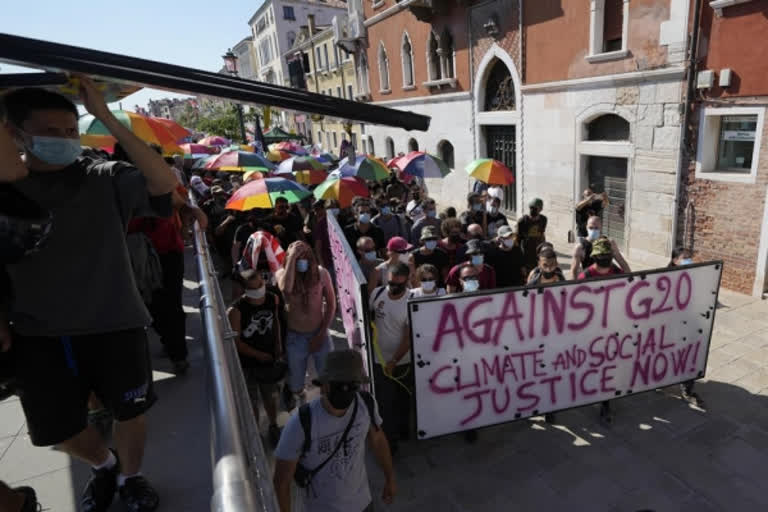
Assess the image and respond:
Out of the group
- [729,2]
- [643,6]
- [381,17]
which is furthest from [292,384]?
[381,17]

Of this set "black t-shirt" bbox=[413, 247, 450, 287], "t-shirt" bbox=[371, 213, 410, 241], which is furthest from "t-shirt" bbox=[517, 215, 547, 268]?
"t-shirt" bbox=[371, 213, 410, 241]

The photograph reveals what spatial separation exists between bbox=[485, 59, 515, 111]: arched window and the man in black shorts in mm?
12934

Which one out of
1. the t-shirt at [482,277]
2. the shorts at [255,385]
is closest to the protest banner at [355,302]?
the shorts at [255,385]

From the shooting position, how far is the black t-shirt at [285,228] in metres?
6.43

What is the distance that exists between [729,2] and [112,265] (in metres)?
9.18

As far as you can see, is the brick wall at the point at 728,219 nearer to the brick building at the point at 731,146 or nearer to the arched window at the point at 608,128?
the brick building at the point at 731,146

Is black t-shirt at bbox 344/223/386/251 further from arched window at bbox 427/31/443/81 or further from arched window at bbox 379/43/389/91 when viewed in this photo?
arched window at bbox 379/43/389/91

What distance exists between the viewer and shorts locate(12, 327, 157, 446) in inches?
71.4

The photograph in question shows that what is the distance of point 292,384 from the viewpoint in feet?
13.8

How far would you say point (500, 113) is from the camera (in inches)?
535

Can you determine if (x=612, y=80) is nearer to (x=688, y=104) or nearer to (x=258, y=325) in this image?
(x=688, y=104)

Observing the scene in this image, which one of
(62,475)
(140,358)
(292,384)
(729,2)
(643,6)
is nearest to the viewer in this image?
(140,358)

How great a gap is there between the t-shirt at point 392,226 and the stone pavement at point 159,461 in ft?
14.0

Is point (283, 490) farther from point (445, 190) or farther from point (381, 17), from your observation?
point (381, 17)
